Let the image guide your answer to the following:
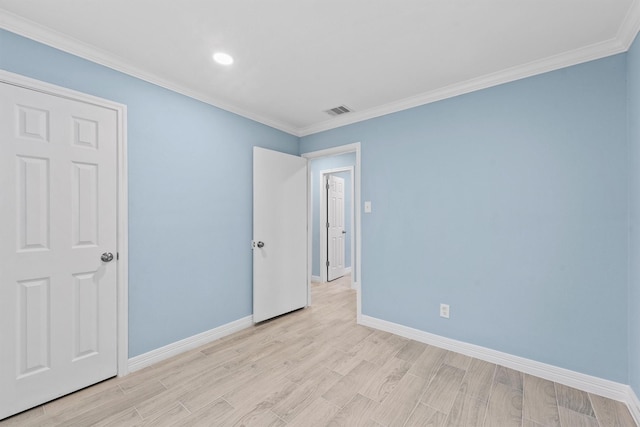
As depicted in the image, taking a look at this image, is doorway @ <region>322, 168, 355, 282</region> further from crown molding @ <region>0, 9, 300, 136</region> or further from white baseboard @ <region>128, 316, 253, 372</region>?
crown molding @ <region>0, 9, 300, 136</region>

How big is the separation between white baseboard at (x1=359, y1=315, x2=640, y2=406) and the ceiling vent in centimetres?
237

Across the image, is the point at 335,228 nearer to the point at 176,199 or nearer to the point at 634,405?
the point at 176,199

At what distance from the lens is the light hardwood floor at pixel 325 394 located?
1662 mm

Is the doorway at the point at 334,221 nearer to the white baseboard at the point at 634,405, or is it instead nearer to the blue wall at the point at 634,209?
the blue wall at the point at 634,209

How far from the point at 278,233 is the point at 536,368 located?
2675 millimetres

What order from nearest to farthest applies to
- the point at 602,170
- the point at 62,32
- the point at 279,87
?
the point at 62,32
the point at 602,170
the point at 279,87

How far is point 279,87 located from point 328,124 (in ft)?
3.25

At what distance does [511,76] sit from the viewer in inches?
87.0

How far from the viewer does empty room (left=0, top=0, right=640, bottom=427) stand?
65.7 inches

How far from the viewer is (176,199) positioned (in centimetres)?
244

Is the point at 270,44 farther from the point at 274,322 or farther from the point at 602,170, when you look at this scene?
the point at 274,322

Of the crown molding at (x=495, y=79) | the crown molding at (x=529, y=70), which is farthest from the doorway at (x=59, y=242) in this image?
the crown molding at (x=529, y=70)

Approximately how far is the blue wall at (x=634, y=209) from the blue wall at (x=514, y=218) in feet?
0.19

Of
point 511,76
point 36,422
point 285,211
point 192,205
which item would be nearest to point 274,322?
point 285,211
